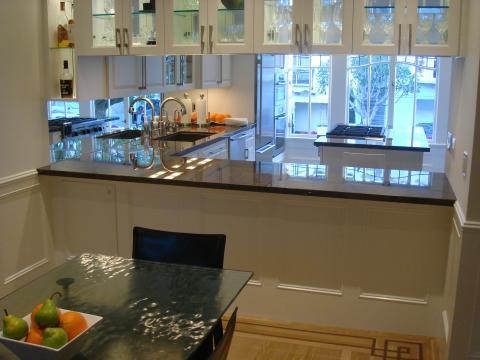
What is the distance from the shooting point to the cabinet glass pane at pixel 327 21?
11.1 feet

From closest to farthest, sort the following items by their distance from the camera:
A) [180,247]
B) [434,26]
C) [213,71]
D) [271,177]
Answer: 1. [180,247]
2. [434,26]
3. [271,177]
4. [213,71]

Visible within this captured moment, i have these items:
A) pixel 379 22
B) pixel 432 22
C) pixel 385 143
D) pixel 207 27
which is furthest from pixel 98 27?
pixel 385 143

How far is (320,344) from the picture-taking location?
10.3 ft

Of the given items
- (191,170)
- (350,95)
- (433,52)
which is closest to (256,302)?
(191,170)

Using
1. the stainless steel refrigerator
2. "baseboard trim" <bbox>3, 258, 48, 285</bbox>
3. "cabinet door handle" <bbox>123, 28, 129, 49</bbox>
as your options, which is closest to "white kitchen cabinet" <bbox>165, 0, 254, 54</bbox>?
"cabinet door handle" <bbox>123, 28, 129, 49</bbox>

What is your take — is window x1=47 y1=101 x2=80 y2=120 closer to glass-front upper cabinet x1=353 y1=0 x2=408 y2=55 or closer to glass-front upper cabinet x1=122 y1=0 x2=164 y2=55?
glass-front upper cabinet x1=122 y1=0 x2=164 y2=55

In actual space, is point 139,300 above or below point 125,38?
below

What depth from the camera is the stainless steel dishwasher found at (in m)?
Result: 5.84

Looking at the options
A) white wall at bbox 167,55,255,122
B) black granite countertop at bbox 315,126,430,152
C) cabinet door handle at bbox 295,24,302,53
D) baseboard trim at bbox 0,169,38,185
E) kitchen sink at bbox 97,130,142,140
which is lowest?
baseboard trim at bbox 0,169,38,185

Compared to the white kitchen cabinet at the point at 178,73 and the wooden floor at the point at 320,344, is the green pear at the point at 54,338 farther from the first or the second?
the white kitchen cabinet at the point at 178,73

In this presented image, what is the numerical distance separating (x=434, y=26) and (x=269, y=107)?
3852 millimetres

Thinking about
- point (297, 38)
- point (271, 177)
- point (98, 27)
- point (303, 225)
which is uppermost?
point (98, 27)

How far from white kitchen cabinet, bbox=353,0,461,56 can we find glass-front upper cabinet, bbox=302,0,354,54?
51mm

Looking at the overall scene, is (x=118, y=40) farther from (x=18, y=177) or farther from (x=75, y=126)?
(x=75, y=126)
